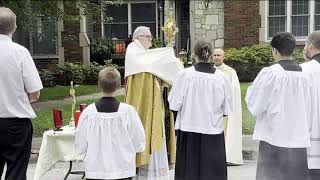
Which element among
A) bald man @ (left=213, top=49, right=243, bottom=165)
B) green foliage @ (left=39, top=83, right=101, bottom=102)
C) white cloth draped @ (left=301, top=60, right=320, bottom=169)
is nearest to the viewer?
white cloth draped @ (left=301, top=60, right=320, bottom=169)

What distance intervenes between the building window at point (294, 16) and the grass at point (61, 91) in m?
6.97

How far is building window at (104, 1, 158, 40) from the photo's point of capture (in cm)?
2270

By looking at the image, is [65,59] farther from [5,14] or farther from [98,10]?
[5,14]

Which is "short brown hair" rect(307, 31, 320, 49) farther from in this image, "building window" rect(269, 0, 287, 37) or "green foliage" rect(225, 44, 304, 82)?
"building window" rect(269, 0, 287, 37)

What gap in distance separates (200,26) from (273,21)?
8.74 ft

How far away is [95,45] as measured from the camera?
20.4 meters

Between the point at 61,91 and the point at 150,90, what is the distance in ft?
35.4

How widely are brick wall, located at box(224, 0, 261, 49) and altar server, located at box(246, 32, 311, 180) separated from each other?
14.3 meters

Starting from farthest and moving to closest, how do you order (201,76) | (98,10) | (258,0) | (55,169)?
(258,0), (98,10), (55,169), (201,76)

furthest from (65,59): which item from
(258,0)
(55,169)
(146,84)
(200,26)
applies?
(146,84)

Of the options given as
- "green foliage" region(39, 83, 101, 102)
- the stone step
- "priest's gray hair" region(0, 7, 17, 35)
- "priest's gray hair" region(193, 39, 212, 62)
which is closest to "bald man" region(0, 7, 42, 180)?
"priest's gray hair" region(0, 7, 17, 35)

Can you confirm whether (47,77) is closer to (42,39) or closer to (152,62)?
(42,39)

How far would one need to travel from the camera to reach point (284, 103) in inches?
209

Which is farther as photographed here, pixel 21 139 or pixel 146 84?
pixel 146 84
